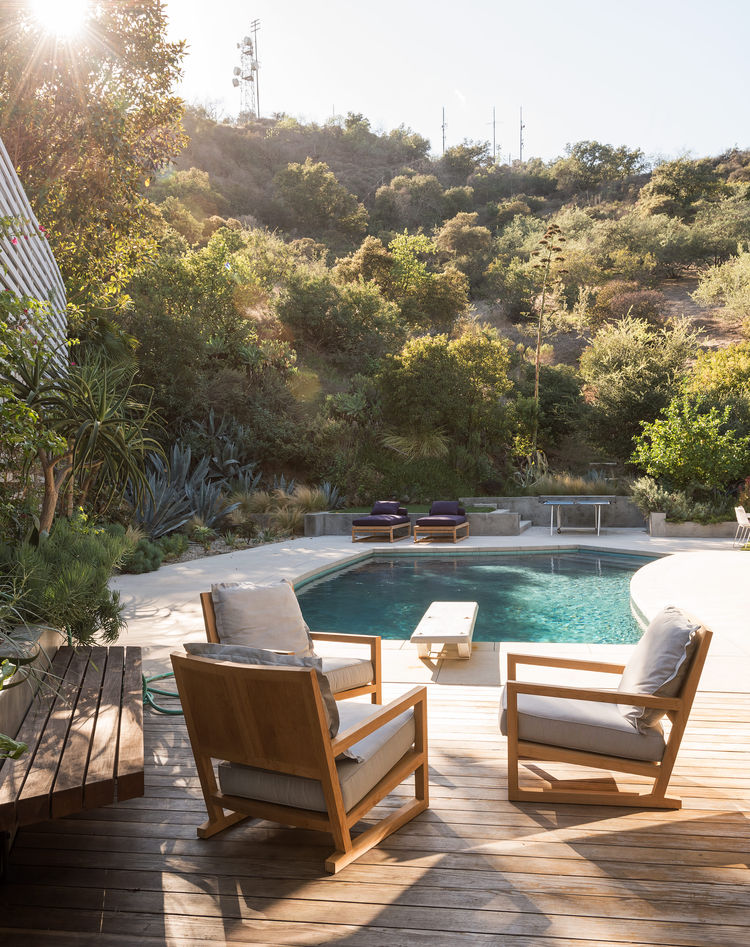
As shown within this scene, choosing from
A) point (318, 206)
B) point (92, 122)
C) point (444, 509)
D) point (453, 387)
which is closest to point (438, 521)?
point (444, 509)

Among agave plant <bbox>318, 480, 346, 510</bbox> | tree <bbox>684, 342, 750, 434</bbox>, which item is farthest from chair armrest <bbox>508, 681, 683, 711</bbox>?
tree <bbox>684, 342, 750, 434</bbox>

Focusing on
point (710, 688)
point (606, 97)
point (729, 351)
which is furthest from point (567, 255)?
point (710, 688)

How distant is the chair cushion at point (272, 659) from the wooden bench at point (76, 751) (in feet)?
1.17

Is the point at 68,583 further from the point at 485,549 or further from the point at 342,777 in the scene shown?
the point at 485,549

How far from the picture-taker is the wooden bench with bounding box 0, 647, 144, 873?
1.94 metres

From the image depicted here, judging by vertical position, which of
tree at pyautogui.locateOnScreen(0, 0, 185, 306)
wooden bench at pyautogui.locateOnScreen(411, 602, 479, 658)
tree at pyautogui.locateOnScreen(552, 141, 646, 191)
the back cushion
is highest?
tree at pyautogui.locateOnScreen(552, 141, 646, 191)

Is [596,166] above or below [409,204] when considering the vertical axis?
above

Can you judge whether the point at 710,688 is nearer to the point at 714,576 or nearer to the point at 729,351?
the point at 714,576

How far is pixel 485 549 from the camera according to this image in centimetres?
1133

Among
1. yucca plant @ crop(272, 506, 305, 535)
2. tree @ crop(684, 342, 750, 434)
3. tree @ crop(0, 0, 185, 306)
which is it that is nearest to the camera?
tree @ crop(0, 0, 185, 306)

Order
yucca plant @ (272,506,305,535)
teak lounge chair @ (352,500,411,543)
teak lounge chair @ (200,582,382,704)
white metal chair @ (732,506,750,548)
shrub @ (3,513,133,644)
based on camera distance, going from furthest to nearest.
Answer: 1. yucca plant @ (272,506,305,535)
2. teak lounge chair @ (352,500,411,543)
3. white metal chair @ (732,506,750,548)
4. shrub @ (3,513,133,644)
5. teak lounge chair @ (200,582,382,704)

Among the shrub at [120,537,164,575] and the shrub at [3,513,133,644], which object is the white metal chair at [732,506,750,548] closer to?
the shrub at [120,537,164,575]

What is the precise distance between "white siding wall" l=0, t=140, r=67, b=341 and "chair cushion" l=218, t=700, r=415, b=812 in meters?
3.80

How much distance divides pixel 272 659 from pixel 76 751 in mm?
677
